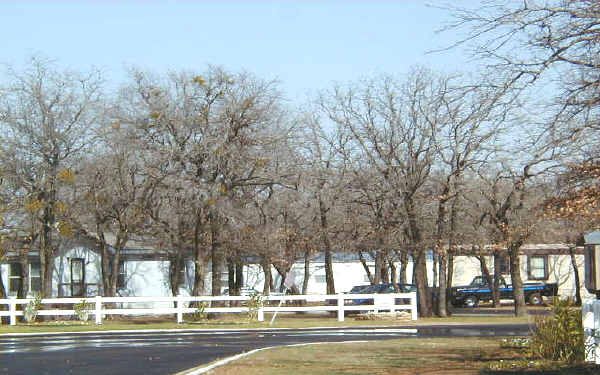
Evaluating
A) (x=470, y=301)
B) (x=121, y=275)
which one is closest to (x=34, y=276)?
(x=121, y=275)

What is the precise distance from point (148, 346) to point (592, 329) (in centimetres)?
1174

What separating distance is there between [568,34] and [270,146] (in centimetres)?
2409

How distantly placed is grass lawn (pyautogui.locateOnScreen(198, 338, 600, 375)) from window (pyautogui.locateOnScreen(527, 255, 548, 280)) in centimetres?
3539

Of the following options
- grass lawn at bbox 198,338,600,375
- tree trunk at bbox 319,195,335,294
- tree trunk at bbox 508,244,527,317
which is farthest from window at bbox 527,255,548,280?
grass lawn at bbox 198,338,600,375

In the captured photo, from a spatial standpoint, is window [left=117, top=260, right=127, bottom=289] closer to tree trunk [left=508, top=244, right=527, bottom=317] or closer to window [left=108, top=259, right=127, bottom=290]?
window [left=108, top=259, right=127, bottom=290]

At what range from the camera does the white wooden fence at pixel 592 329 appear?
12758 millimetres

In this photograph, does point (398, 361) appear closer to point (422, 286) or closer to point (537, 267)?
point (422, 286)

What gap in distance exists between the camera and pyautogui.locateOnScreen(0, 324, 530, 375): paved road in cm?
1605

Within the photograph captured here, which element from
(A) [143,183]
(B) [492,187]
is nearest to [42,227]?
(A) [143,183]

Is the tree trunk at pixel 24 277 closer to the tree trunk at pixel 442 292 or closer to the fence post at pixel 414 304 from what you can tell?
the fence post at pixel 414 304

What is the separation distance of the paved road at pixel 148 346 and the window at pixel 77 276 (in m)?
20.9

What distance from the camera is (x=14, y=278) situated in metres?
46.8

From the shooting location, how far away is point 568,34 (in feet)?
38.1

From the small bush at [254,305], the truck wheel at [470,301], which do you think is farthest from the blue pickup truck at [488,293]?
the small bush at [254,305]
